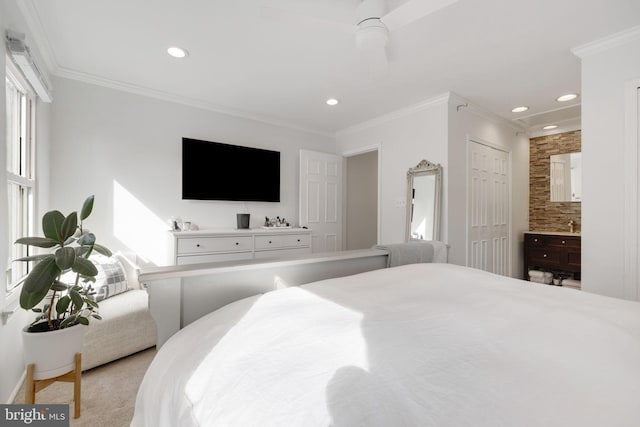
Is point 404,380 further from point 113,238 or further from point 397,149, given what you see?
point 397,149

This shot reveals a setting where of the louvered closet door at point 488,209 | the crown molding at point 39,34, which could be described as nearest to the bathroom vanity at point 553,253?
the louvered closet door at point 488,209

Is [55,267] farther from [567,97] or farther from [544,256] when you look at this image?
[544,256]

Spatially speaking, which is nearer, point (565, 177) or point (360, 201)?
point (565, 177)

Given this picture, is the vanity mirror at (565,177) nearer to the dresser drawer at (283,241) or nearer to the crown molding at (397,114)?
the crown molding at (397,114)

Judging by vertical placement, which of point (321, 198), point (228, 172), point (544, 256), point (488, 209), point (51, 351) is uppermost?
point (228, 172)

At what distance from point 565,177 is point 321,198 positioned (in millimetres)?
3733

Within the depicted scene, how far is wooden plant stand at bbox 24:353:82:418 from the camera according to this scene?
1412mm

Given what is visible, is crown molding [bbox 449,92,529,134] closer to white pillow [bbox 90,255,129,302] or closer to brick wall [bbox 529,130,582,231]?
brick wall [bbox 529,130,582,231]

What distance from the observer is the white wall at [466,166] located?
11.3ft

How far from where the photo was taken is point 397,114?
12.9 ft

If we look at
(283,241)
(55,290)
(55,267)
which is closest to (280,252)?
(283,241)

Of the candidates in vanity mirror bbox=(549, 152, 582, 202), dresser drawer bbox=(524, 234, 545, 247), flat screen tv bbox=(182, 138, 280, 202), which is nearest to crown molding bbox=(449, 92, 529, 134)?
vanity mirror bbox=(549, 152, 582, 202)

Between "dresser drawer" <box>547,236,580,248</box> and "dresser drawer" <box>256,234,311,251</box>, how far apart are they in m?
3.37

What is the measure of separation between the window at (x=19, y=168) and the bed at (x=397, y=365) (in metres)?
1.93
